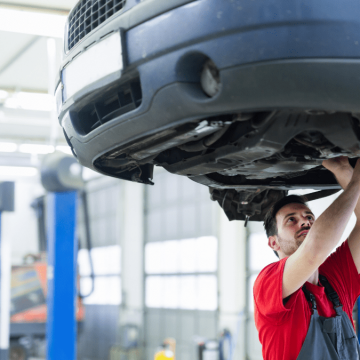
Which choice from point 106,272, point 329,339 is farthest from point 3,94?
point 329,339

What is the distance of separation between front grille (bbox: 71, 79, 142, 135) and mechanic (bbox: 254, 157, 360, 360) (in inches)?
23.7

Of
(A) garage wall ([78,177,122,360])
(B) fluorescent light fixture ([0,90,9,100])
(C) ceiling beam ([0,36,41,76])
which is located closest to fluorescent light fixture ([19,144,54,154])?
(B) fluorescent light fixture ([0,90,9,100])

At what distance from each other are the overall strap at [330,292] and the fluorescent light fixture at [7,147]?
9.68 m

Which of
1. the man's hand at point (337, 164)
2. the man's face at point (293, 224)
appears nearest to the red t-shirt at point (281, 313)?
the man's face at point (293, 224)

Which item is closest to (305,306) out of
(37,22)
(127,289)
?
(37,22)

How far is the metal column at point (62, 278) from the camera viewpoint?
469 centimetres

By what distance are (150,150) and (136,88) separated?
0.21m

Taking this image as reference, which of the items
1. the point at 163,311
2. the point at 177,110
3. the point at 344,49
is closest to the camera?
the point at 344,49

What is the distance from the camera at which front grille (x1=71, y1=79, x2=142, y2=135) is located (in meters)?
1.12

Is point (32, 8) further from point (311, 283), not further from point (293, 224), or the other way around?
point (311, 283)

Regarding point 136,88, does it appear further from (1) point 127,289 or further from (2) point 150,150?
(1) point 127,289

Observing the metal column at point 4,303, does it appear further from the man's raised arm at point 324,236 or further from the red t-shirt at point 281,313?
the man's raised arm at point 324,236

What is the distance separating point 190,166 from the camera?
1.39m

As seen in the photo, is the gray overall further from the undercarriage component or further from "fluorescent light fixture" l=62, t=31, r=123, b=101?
"fluorescent light fixture" l=62, t=31, r=123, b=101
